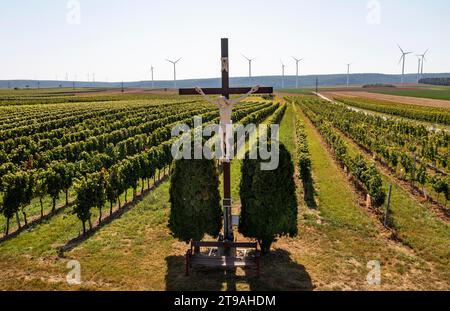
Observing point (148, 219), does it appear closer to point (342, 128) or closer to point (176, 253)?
point (176, 253)

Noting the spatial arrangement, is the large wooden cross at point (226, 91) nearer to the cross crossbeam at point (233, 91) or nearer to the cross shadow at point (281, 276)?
the cross crossbeam at point (233, 91)

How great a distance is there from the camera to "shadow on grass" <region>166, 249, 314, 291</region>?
1336 centimetres

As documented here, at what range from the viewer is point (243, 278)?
46.0ft

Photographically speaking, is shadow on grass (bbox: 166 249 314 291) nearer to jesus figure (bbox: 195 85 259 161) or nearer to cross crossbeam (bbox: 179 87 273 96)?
jesus figure (bbox: 195 85 259 161)

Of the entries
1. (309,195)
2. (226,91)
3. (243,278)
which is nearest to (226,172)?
(226,91)

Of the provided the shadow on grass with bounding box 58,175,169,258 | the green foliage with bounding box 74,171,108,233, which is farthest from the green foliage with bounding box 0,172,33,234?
→ the shadow on grass with bounding box 58,175,169,258

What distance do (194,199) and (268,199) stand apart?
2.99 metres

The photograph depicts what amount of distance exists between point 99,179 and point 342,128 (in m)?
44.3

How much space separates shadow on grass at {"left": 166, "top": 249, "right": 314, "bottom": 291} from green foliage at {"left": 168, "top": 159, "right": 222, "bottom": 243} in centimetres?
145

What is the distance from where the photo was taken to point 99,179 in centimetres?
1952

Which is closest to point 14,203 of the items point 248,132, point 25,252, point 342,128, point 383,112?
point 25,252

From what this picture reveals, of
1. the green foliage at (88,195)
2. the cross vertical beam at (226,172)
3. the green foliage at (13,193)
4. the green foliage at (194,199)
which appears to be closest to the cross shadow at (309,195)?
the cross vertical beam at (226,172)

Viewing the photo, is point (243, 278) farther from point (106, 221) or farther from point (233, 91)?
point (106, 221)

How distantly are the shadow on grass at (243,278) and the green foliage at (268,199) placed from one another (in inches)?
53.0
